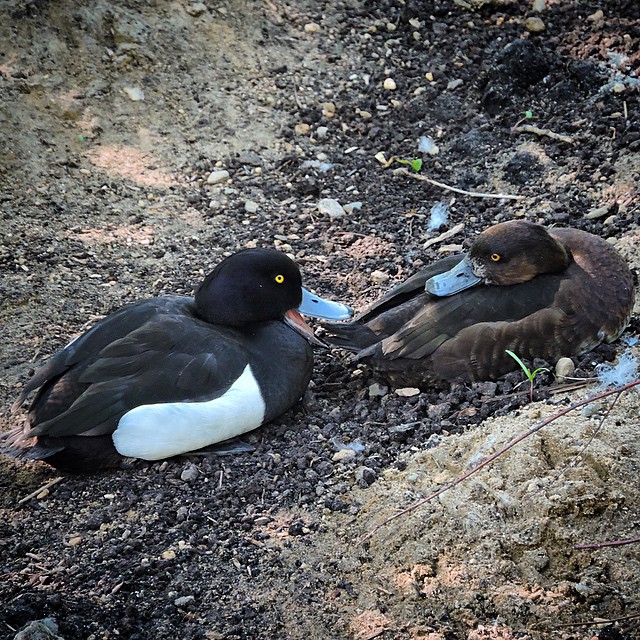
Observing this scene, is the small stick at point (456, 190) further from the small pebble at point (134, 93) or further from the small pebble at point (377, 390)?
the small pebble at point (134, 93)

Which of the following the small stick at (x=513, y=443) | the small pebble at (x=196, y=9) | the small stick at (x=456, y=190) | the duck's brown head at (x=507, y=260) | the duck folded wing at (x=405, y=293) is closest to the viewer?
the small stick at (x=513, y=443)

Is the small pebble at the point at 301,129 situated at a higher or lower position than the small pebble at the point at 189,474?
higher

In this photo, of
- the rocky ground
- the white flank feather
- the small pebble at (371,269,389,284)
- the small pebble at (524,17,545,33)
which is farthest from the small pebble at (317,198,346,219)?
the small pebble at (524,17,545,33)

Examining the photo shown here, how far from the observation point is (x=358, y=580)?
313 cm

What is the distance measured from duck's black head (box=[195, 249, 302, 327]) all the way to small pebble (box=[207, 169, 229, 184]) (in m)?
1.71

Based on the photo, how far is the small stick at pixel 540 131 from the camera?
563 cm

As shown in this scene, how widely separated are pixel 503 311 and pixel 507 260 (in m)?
0.26

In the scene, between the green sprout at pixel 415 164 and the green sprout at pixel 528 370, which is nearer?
the green sprout at pixel 528 370

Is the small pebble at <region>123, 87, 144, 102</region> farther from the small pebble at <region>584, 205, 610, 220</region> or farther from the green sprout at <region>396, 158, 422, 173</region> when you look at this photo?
the small pebble at <region>584, 205, 610, 220</region>

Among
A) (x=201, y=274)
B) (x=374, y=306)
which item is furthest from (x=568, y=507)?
(x=201, y=274)

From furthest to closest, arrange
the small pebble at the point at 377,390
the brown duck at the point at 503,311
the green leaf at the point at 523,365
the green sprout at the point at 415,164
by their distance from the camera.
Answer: the green sprout at the point at 415,164
the small pebble at the point at 377,390
the brown duck at the point at 503,311
the green leaf at the point at 523,365

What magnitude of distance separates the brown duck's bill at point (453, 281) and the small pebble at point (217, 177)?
2.20 meters

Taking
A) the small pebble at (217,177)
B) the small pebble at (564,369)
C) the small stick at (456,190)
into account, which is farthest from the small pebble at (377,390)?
→ the small pebble at (217,177)

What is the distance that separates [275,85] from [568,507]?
14.4 feet
